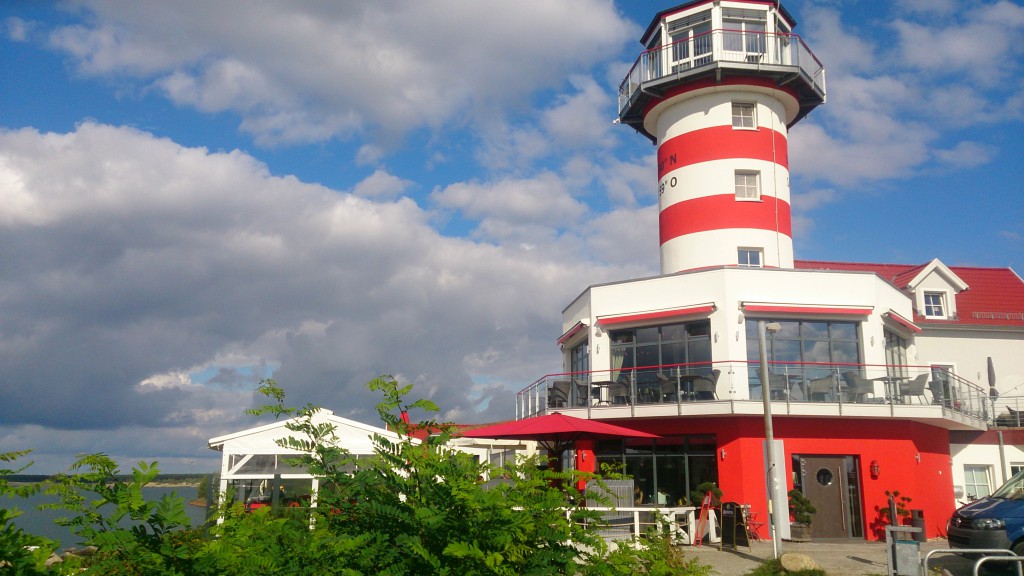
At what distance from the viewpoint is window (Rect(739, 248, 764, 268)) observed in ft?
70.2

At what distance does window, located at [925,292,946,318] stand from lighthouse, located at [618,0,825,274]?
701 cm

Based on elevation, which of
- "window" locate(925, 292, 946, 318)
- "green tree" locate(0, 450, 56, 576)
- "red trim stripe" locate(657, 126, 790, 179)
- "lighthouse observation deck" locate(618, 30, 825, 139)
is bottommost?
"green tree" locate(0, 450, 56, 576)

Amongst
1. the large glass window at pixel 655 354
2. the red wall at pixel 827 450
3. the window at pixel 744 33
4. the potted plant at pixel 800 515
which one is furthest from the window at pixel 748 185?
the potted plant at pixel 800 515

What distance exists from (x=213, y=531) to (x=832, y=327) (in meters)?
17.7

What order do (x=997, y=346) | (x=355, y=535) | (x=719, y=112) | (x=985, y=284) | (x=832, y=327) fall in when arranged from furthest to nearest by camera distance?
(x=985, y=284) → (x=997, y=346) → (x=719, y=112) → (x=832, y=327) → (x=355, y=535)

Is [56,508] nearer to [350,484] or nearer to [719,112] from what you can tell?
[350,484]

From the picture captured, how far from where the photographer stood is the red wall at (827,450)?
17.4 meters

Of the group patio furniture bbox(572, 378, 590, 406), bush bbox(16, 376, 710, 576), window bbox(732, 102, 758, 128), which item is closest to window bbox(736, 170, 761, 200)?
window bbox(732, 102, 758, 128)

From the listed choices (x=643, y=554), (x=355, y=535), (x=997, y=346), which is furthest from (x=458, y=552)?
(x=997, y=346)

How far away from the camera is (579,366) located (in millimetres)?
22594

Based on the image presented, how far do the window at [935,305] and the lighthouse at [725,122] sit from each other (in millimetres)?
7008

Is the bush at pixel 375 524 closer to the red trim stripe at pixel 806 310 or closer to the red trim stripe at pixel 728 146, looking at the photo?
the red trim stripe at pixel 806 310

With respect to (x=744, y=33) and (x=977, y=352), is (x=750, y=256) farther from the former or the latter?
(x=977, y=352)

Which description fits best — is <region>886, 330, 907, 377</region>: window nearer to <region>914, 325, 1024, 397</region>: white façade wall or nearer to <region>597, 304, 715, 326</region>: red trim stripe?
<region>914, 325, 1024, 397</region>: white façade wall
